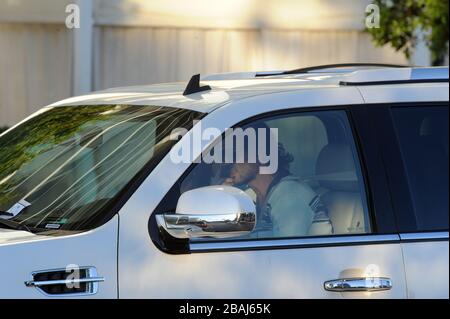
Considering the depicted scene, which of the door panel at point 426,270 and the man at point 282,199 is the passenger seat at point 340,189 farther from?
the door panel at point 426,270

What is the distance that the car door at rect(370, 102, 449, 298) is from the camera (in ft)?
12.4

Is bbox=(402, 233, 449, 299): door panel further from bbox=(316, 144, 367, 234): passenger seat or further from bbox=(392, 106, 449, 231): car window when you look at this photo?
bbox=(316, 144, 367, 234): passenger seat

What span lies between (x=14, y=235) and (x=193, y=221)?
67 cm

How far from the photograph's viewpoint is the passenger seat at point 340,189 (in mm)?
3900

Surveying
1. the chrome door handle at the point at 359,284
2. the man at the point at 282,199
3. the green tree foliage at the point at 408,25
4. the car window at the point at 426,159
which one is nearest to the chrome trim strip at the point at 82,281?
the man at the point at 282,199

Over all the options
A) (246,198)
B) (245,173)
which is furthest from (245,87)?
(246,198)

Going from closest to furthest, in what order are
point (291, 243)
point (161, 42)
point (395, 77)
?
point (291, 243), point (395, 77), point (161, 42)

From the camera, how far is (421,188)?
12.9ft

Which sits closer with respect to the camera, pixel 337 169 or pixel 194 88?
pixel 337 169

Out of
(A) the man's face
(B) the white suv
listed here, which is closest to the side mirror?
(B) the white suv

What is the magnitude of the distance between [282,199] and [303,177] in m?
0.13

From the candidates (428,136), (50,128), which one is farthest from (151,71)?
(428,136)

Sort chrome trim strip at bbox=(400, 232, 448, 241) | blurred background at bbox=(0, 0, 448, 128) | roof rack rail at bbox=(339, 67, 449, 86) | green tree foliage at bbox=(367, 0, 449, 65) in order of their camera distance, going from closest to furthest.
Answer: chrome trim strip at bbox=(400, 232, 448, 241) → roof rack rail at bbox=(339, 67, 449, 86) → green tree foliage at bbox=(367, 0, 449, 65) → blurred background at bbox=(0, 0, 448, 128)

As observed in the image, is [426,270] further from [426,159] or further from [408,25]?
[408,25]
